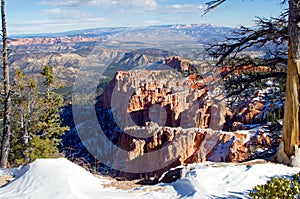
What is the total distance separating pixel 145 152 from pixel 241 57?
75.4 feet

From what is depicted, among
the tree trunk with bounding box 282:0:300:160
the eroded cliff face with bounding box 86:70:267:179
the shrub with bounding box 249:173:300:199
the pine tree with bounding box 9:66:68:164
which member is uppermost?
the tree trunk with bounding box 282:0:300:160

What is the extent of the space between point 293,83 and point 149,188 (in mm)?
3486

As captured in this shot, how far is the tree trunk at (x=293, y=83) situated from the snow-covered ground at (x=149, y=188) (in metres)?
0.64

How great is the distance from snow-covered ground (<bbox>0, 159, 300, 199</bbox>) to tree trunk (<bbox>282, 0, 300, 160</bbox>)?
645mm

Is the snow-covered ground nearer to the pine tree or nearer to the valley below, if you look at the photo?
the valley below

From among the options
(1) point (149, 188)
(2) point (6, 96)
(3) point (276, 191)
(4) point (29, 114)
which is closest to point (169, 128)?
(4) point (29, 114)

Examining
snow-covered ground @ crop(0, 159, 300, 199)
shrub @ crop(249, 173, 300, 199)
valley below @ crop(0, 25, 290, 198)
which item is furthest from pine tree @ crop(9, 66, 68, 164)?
shrub @ crop(249, 173, 300, 199)

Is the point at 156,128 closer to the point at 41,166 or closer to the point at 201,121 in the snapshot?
the point at 201,121

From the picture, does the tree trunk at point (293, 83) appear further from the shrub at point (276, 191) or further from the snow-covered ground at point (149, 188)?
the shrub at point (276, 191)

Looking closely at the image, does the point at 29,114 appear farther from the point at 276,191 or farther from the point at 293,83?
the point at 276,191

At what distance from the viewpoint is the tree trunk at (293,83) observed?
5887mm

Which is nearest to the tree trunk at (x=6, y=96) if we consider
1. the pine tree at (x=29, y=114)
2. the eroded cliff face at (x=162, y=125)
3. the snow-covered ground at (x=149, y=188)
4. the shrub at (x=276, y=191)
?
the pine tree at (x=29, y=114)

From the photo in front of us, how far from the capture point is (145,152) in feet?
97.7

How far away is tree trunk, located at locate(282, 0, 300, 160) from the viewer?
589 cm
